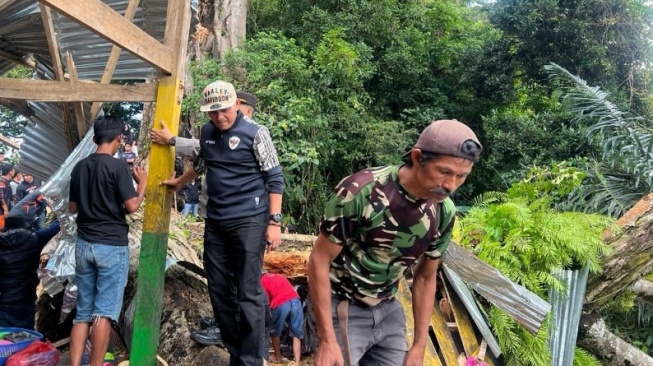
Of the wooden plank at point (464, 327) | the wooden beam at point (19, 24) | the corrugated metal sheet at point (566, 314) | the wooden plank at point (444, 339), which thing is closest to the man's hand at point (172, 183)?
the wooden beam at point (19, 24)

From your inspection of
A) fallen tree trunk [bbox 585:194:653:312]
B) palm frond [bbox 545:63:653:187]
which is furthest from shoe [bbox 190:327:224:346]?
palm frond [bbox 545:63:653:187]

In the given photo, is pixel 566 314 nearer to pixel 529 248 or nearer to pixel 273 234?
pixel 529 248

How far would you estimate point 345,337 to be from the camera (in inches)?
98.8

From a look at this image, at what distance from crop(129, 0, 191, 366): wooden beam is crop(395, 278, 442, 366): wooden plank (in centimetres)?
190

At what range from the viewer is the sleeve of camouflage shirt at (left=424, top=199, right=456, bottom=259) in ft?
8.35

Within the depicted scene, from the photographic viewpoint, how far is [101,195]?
3.86 meters

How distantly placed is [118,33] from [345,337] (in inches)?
89.9

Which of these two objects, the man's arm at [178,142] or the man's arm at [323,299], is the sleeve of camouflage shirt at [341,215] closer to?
the man's arm at [323,299]

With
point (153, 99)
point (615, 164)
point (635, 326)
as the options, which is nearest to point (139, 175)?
point (153, 99)

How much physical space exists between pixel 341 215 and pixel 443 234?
22.1 inches

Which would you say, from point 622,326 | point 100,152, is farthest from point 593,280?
point 100,152

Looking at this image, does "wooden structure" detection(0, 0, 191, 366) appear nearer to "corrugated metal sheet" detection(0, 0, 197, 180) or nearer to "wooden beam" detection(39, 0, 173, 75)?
"wooden beam" detection(39, 0, 173, 75)

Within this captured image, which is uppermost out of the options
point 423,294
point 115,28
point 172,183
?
point 115,28

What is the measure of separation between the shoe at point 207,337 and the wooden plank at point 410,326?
4.90ft
